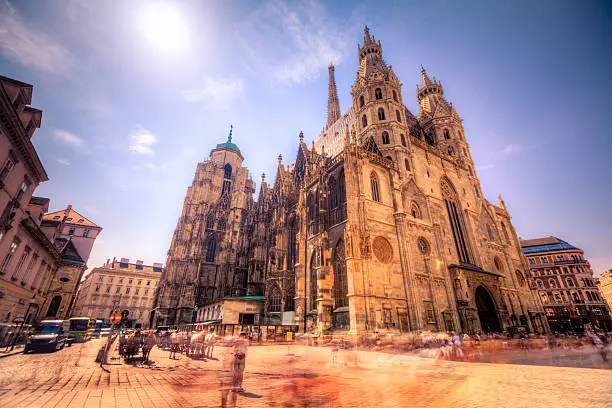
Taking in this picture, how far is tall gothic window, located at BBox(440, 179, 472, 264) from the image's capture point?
30.0 meters

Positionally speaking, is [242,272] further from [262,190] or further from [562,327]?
[562,327]

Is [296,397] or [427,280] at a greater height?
[427,280]

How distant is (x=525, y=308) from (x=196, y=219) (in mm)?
50719

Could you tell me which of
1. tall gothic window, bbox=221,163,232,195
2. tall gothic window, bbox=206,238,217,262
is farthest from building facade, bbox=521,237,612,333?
tall gothic window, bbox=221,163,232,195

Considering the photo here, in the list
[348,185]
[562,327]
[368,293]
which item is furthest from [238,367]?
[562,327]

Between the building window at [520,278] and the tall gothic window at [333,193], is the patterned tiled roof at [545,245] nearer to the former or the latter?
the building window at [520,278]

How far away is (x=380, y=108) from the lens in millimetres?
32031

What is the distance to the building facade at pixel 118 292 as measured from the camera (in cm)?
5997

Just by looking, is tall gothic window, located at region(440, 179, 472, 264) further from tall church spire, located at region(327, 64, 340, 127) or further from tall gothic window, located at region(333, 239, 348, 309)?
tall church spire, located at region(327, 64, 340, 127)

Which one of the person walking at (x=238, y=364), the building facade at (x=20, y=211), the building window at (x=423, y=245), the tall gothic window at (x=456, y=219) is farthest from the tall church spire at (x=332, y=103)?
the person walking at (x=238, y=364)

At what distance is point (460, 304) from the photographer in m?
24.5

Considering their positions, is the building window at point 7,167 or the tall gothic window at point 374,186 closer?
the building window at point 7,167

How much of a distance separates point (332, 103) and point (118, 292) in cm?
6949

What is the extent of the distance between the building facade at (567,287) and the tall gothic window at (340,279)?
45.2m
